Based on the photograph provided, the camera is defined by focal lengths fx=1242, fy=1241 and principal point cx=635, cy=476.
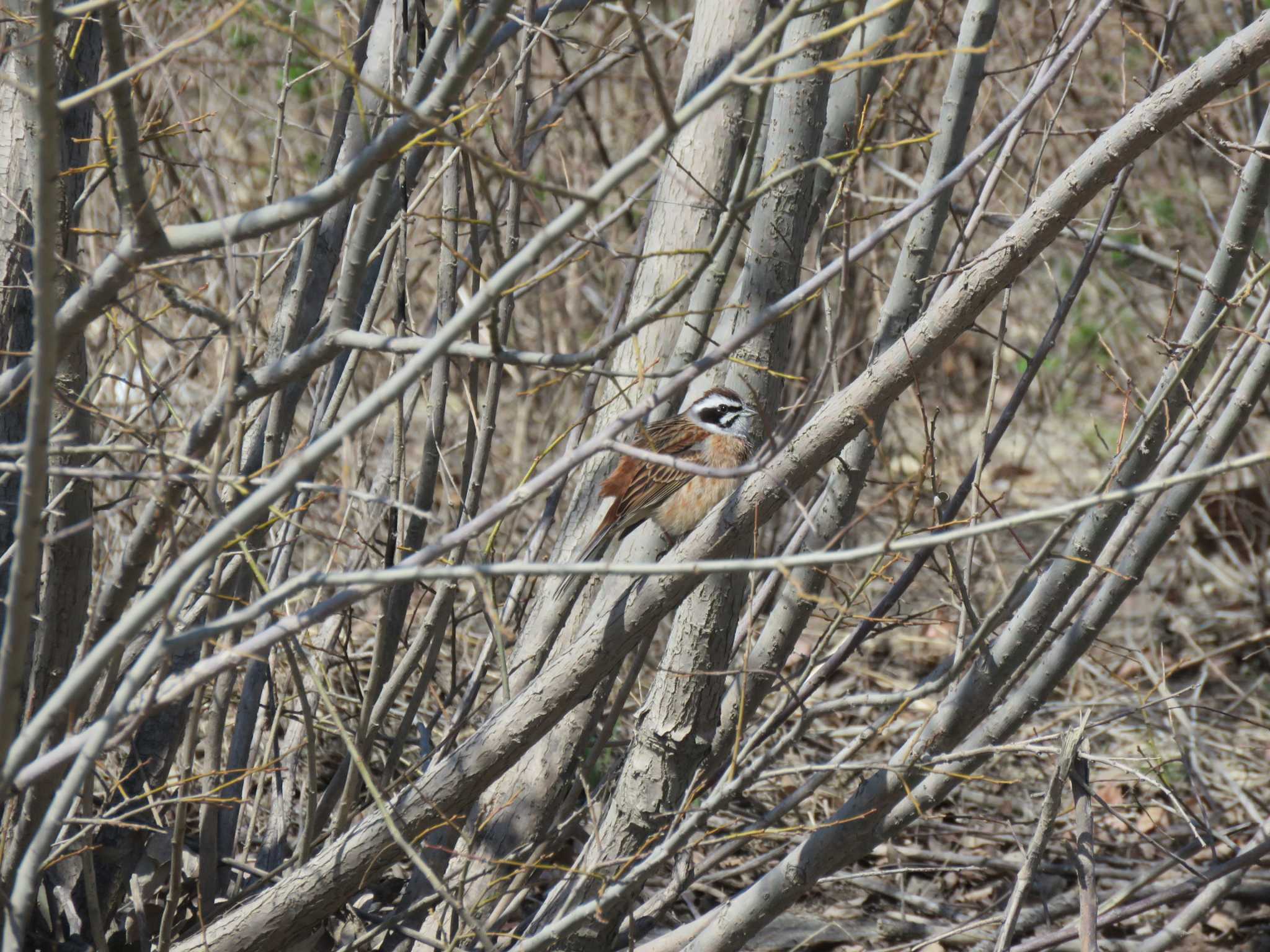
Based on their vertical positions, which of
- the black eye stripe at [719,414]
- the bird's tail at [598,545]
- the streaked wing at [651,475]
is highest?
the black eye stripe at [719,414]

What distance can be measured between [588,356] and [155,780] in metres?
2.20

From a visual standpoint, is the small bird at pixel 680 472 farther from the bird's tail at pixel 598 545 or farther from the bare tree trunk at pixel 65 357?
the bare tree trunk at pixel 65 357

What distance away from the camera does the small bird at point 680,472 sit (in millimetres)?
4363

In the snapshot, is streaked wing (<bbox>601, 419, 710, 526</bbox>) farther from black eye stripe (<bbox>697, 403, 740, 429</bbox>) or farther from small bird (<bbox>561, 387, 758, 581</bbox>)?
black eye stripe (<bbox>697, 403, 740, 429</bbox>)

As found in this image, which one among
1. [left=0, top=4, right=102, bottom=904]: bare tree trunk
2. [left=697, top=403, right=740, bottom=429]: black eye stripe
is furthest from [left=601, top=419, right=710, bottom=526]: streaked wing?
[left=0, top=4, right=102, bottom=904]: bare tree trunk

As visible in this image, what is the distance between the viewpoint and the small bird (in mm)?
4363

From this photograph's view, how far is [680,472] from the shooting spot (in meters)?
4.10

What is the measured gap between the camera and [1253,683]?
6402 millimetres

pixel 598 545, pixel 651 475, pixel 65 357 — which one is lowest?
pixel 598 545

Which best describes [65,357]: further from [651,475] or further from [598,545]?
[651,475]

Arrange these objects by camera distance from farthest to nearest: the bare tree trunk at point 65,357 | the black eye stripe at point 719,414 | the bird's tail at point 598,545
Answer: the black eye stripe at point 719,414
the bird's tail at point 598,545
the bare tree trunk at point 65,357

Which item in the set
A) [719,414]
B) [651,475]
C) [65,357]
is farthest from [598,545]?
[65,357]

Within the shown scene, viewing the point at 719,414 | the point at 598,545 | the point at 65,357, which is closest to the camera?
the point at 65,357

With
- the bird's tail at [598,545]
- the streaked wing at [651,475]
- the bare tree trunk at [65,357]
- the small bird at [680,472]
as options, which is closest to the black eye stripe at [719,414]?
the small bird at [680,472]
